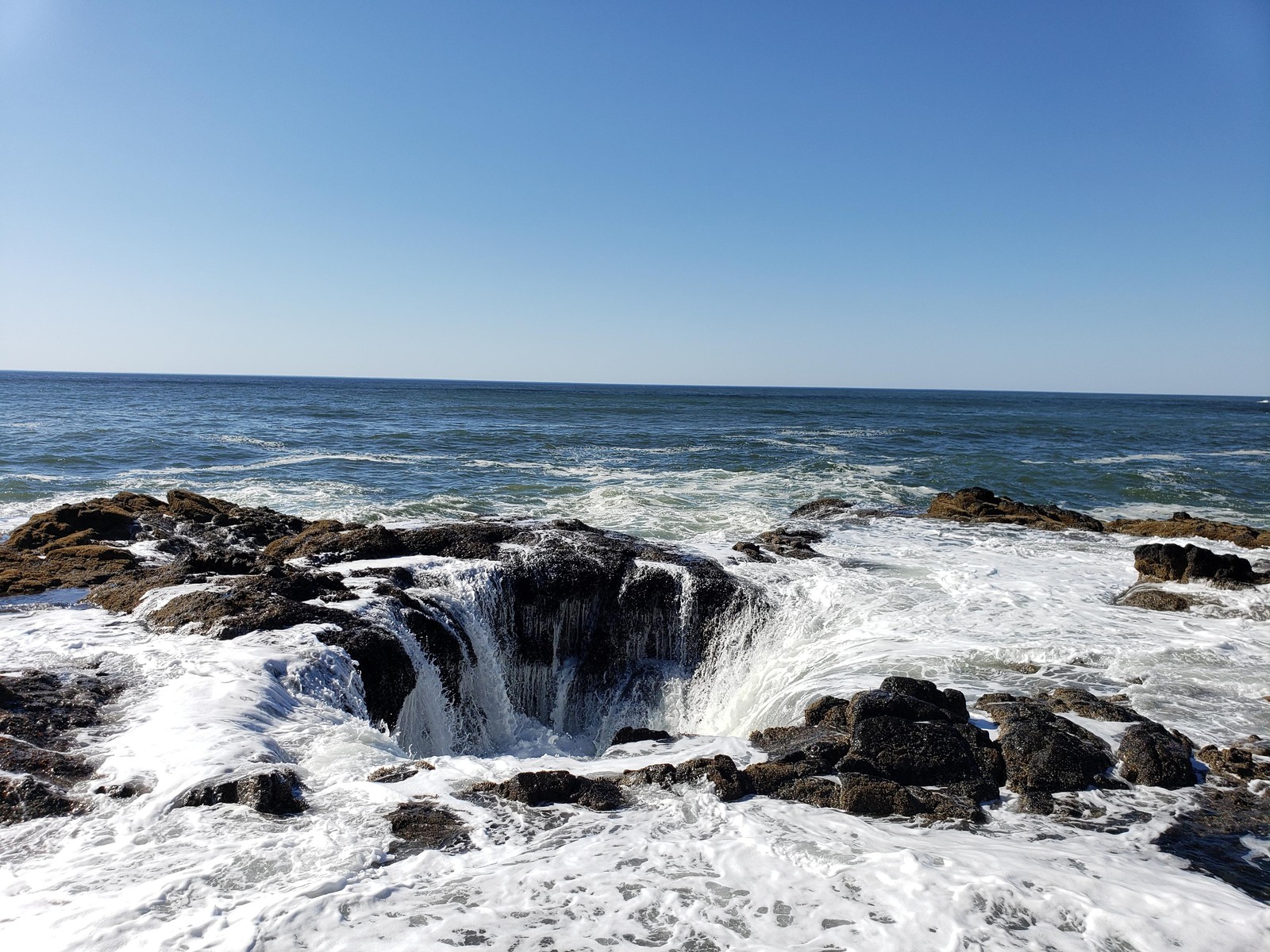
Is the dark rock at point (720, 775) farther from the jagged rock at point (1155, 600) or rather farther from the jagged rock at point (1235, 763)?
the jagged rock at point (1155, 600)

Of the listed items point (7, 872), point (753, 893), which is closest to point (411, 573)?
point (7, 872)

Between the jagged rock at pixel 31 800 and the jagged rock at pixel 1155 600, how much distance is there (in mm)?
13740

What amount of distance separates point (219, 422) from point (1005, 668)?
4712 cm

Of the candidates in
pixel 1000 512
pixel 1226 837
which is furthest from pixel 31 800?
pixel 1000 512

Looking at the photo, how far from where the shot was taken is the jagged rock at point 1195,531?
52.7 feet

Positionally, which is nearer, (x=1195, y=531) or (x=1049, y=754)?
(x=1049, y=754)

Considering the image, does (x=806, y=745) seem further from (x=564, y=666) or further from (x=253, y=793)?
(x=564, y=666)

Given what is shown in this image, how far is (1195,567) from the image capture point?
12633mm

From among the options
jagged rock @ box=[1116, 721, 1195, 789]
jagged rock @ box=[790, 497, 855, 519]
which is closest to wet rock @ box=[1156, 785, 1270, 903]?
jagged rock @ box=[1116, 721, 1195, 789]

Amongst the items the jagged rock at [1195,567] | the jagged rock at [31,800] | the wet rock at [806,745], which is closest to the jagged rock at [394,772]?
the jagged rock at [31,800]

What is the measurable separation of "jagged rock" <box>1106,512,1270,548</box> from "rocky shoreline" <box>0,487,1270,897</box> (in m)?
0.07

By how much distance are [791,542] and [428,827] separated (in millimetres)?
11028

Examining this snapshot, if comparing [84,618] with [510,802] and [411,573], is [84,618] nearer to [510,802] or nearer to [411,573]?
[411,573]

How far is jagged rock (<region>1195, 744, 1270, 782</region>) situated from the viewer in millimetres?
6566
